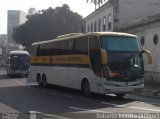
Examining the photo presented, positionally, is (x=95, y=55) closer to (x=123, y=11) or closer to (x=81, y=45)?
(x=81, y=45)

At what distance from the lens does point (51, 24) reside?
89.4 meters

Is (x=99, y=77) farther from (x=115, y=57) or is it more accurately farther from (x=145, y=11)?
(x=145, y=11)

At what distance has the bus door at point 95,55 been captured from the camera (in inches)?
847

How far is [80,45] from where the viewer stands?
943 inches

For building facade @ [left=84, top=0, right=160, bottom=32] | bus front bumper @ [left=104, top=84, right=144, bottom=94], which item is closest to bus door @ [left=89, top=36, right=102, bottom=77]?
bus front bumper @ [left=104, top=84, right=144, bottom=94]

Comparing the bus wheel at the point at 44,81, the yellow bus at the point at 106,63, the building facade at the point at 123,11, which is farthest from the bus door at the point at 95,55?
the building facade at the point at 123,11

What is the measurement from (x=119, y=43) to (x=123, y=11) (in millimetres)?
31461

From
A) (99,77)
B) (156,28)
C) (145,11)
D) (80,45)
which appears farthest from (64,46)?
(145,11)

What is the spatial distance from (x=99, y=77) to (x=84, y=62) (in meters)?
2.10

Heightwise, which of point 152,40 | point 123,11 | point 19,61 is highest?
point 123,11

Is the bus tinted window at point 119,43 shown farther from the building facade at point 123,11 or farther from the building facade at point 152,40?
the building facade at point 123,11

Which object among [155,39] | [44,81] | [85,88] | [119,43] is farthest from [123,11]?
[119,43]

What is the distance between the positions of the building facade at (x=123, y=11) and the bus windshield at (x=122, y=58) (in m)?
28.7

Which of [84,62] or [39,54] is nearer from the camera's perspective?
[84,62]
